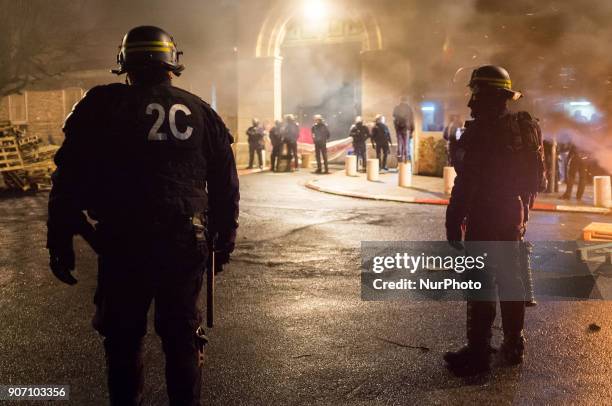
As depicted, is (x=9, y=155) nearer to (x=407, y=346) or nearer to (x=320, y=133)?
(x=320, y=133)

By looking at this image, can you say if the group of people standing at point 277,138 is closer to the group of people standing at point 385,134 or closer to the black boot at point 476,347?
the group of people standing at point 385,134

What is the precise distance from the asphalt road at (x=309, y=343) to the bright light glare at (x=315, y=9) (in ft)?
48.6

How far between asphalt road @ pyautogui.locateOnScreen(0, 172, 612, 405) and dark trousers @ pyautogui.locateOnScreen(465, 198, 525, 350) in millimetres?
205

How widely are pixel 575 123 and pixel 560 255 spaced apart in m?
5.70

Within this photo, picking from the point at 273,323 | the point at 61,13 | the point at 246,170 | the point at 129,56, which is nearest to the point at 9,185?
the point at 246,170

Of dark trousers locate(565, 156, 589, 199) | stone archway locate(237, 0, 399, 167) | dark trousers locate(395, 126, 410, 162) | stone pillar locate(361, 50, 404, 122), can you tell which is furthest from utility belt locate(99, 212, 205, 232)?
stone archway locate(237, 0, 399, 167)

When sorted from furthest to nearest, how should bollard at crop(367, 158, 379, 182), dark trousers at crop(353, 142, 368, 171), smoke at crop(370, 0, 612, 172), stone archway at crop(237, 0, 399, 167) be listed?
1. stone archway at crop(237, 0, 399, 167)
2. dark trousers at crop(353, 142, 368, 171)
3. bollard at crop(367, 158, 379, 182)
4. smoke at crop(370, 0, 612, 172)

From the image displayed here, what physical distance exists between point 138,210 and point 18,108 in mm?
26002

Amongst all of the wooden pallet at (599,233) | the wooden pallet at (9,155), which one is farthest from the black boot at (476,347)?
the wooden pallet at (9,155)

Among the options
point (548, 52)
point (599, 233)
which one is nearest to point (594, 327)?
point (599, 233)

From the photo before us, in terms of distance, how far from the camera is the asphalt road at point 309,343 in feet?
10.0

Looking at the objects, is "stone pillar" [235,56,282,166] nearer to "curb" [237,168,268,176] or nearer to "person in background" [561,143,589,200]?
"curb" [237,168,268,176]

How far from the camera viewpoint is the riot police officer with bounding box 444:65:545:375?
3.38 meters

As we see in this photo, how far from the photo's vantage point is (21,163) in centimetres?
1358
